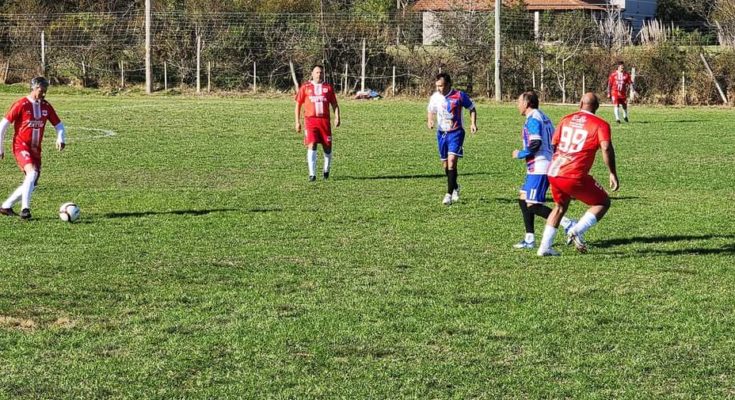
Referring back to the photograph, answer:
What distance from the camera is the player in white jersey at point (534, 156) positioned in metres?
10.6

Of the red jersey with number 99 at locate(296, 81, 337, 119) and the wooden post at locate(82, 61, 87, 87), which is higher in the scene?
the wooden post at locate(82, 61, 87, 87)

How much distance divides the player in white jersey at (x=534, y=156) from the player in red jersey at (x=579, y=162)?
397 millimetres

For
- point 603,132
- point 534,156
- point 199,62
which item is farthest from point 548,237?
point 199,62

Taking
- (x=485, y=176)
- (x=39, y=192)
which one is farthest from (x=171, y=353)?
(x=485, y=176)

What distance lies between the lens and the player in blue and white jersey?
45.9ft

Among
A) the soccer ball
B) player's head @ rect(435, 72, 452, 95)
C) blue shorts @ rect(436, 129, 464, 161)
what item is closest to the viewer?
the soccer ball

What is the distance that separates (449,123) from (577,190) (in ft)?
14.3

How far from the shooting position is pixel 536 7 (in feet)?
192

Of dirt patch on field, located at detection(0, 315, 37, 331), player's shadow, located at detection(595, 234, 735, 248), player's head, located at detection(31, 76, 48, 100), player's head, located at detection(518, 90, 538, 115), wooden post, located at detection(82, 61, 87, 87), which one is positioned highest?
wooden post, located at detection(82, 61, 87, 87)

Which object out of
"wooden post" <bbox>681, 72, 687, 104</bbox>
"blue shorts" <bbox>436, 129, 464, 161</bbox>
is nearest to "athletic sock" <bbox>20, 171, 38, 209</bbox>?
"blue shorts" <bbox>436, 129, 464, 161</bbox>

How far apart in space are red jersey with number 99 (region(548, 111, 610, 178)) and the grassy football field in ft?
2.83

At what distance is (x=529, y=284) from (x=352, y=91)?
33.6 metres

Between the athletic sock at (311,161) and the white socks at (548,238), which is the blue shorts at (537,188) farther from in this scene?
the athletic sock at (311,161)

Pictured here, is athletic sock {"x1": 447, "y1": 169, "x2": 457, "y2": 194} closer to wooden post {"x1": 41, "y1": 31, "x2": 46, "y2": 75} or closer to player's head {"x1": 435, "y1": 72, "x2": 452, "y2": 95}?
player's head {"x1": 435, "y1": 72, "x2": 452, "y2": 95}
